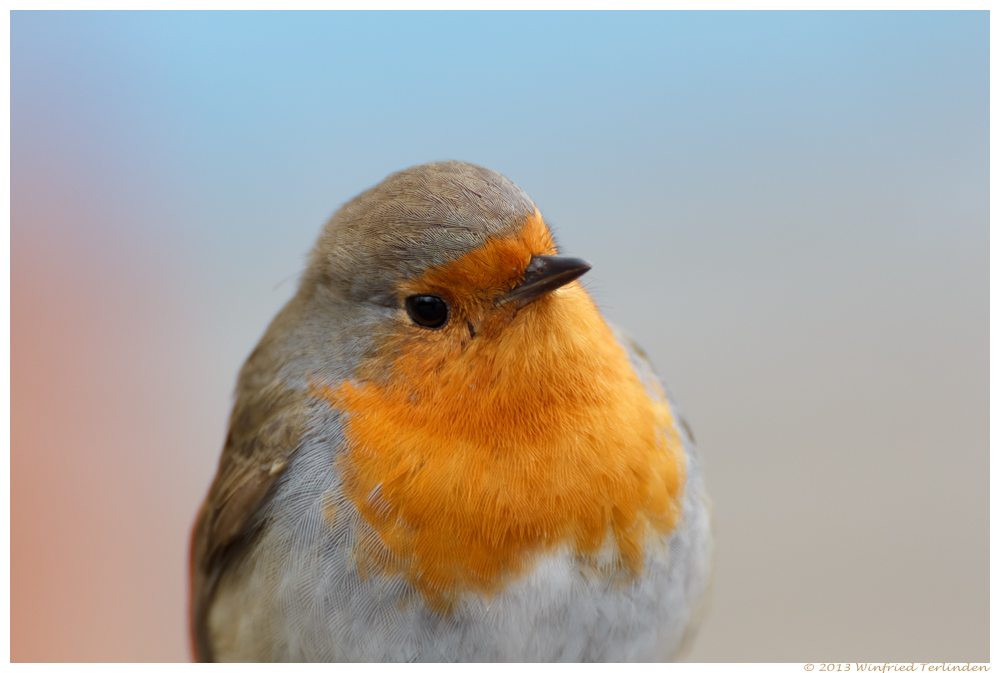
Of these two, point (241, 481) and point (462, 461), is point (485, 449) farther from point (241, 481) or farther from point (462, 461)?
point (241, 481)

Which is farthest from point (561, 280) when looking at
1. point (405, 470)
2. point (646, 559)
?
point (646, 559)

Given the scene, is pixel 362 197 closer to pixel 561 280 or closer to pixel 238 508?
pixel 561 280

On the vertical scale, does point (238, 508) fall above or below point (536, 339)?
below

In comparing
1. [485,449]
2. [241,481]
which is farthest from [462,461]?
[241,481]

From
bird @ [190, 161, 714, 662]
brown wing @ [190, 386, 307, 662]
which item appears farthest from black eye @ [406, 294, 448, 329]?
brown wing @ [190, 386, 307, 662]

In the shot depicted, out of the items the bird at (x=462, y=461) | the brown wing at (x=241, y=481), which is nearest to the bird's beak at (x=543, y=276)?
the bird at (x=462, y=461)

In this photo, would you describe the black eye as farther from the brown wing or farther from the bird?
the brown wing

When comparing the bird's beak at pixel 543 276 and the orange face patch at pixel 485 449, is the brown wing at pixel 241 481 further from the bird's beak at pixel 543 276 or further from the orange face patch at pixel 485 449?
the bird's beak at pixel 543 276
